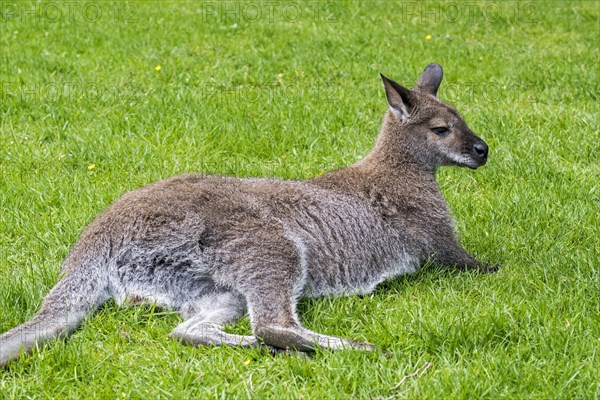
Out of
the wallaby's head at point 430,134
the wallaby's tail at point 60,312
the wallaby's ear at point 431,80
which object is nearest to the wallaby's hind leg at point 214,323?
the wallaby's tail at point 60,312

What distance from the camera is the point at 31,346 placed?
4.16 m

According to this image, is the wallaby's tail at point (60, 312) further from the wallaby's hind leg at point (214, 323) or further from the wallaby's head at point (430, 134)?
the wallaby's head at point (430, 134)

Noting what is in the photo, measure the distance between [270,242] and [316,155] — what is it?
8.70 feet

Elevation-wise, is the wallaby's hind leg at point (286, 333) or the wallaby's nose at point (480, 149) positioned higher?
the wallaby's nose at point (480, 149)

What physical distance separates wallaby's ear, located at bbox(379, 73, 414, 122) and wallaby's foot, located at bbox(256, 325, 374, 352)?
6.51 ft

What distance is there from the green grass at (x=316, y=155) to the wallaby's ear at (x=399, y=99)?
90cm

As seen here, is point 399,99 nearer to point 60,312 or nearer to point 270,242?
point 270,242

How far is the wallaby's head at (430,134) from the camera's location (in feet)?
18.9

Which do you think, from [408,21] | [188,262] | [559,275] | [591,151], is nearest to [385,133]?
[559,275]

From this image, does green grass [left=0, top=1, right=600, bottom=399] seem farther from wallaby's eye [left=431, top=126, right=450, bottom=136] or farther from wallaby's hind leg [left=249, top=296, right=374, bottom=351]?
wallaby's eye [left=431, top=126, right=450, bottom=136]

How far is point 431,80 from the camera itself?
6.21 meters

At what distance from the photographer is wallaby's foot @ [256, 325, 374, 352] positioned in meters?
4.25

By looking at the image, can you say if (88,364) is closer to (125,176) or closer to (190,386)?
(190,386)

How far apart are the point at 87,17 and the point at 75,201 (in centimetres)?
531
